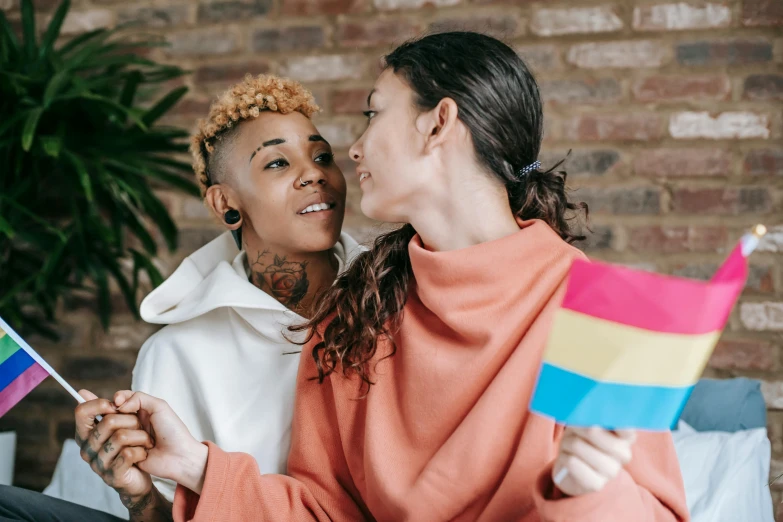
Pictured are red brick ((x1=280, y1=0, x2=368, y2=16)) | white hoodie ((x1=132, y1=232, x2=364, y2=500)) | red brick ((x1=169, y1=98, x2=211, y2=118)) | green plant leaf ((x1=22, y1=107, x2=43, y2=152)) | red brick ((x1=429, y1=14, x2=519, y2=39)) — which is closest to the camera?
white hoodie ((x1=132, y1=232, x2=364, y2=500))

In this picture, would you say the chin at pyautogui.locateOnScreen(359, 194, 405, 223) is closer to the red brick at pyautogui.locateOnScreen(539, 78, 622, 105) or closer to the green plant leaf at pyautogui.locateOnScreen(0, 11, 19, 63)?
the red brick at pyautogui.locateOnScreen(539, 78, 622, 105)

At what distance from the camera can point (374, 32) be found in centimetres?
214

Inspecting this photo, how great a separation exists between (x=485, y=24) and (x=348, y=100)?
43cm

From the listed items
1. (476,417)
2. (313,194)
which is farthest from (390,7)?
(476,417)

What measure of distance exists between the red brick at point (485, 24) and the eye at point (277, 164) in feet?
2.51

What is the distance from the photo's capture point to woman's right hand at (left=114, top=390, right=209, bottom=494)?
114 cm

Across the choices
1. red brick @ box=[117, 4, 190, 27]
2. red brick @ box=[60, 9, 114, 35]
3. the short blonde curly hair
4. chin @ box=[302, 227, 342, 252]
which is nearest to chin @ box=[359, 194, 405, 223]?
chin @ box=[302, 227, 342, 252]

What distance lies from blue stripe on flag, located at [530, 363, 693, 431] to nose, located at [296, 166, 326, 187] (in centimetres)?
83

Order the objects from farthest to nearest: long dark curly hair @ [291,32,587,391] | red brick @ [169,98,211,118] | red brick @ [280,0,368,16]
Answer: red brick @ [169,98,211,118], red brick @ [280,0,368,16], long dark curly hair @ [291,32,587,391]

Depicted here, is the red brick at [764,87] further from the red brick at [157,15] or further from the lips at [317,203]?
the red brick at [157,15]

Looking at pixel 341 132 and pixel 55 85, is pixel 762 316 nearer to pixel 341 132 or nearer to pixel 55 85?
pixel 341 132

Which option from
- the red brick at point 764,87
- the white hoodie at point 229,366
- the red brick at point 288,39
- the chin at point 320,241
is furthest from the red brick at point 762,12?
the white hoodie at point 229,366

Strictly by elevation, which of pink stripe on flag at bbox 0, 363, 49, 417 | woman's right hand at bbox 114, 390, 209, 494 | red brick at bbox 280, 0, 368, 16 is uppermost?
red brick at bbox 280, 0, 368, 16

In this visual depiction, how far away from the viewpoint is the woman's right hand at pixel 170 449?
1.14m
